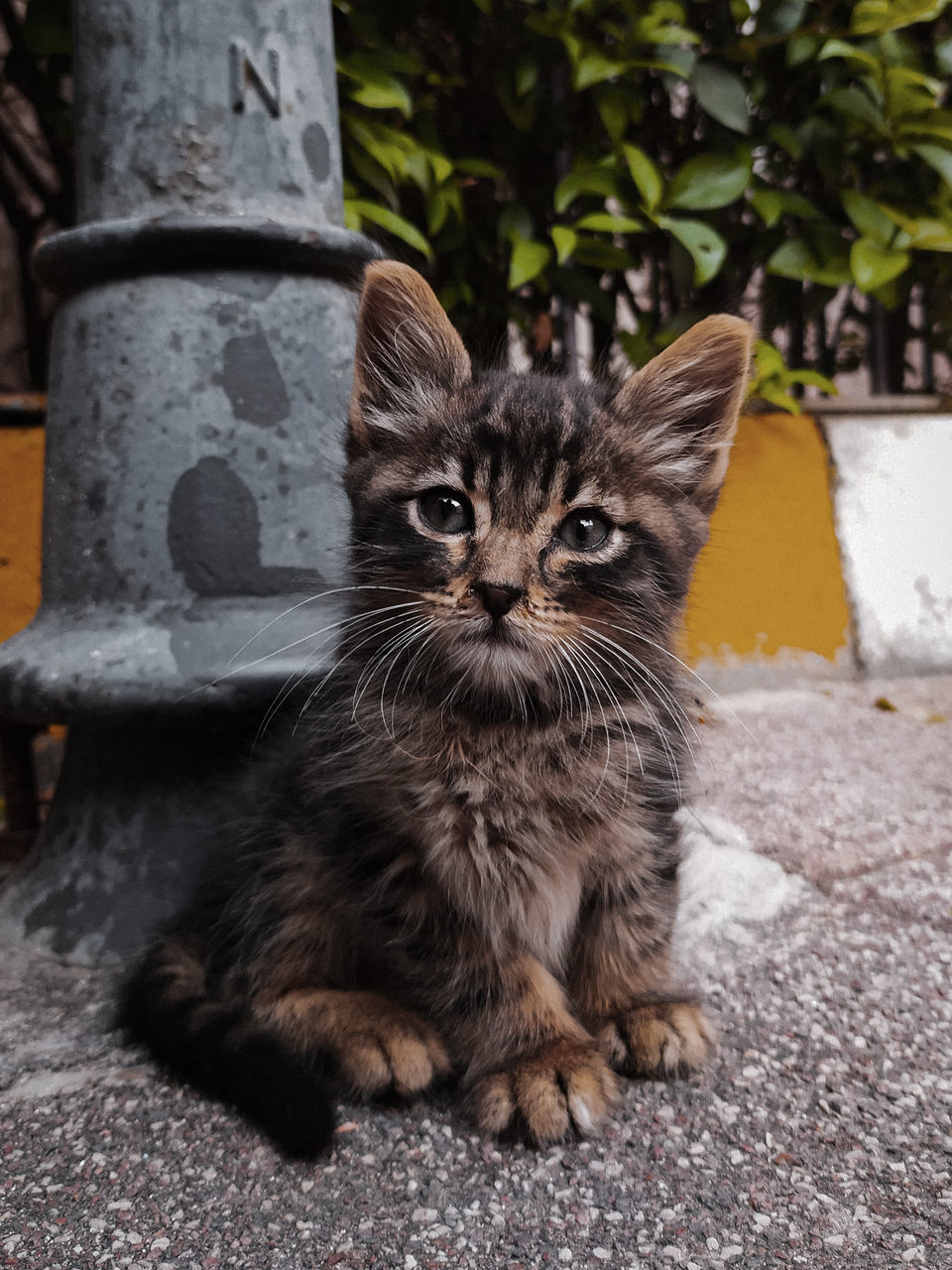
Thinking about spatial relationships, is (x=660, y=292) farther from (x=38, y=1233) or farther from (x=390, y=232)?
(x=38, y=1233)

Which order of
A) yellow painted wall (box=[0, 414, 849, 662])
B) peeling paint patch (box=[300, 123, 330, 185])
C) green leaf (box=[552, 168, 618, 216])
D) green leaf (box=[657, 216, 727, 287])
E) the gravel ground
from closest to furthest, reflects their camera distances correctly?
the gravel ground
peeling paint patch (box=[300, 123, 330, 185])
green leaf (box=[657, 216, 727, 287])
green leaf (box=[552, 168, 618, 216])
yellow painted wall (box=[0, 414, 849, 662])

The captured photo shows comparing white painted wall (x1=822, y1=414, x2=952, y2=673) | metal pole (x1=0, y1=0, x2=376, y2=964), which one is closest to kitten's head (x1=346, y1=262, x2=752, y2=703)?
metal pole (x1=0, y1=0, x2=376, y2=964)

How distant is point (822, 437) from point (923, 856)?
2044mm

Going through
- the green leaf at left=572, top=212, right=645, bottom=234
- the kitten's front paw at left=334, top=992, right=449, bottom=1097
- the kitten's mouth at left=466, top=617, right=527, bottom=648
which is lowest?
the kitten's front paw at left=334, top=992, right=449, bottom=1097

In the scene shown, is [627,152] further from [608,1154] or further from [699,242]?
[608,1154]

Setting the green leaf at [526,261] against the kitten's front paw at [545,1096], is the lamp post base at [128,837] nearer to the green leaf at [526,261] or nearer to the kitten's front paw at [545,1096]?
the kitten's front paw at [545,1096]

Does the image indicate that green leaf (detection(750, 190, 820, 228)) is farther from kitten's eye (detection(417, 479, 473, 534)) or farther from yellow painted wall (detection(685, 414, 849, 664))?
kitten's eye (detection(417, 479, 473, 534))

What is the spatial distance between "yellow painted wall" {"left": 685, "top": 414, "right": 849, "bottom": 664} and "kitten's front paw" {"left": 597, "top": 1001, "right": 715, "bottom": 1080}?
6.86 ft

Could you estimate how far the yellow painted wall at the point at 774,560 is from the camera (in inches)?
139

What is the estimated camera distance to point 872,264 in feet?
10.1

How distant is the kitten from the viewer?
4.56 feet

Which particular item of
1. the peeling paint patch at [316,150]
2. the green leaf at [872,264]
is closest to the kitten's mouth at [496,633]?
the peeling paint patch at [316,150]

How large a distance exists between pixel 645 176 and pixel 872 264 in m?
0.81

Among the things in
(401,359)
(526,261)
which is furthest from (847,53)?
(401,359)
